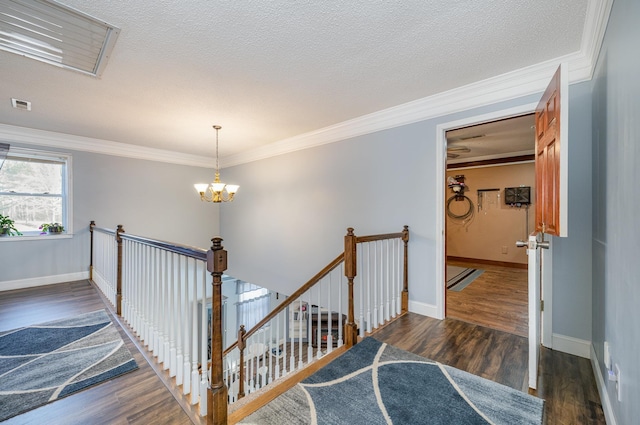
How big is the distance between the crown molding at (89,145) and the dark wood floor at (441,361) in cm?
251

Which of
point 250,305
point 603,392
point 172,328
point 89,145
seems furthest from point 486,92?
point 89,145

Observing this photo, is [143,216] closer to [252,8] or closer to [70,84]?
[70,84]

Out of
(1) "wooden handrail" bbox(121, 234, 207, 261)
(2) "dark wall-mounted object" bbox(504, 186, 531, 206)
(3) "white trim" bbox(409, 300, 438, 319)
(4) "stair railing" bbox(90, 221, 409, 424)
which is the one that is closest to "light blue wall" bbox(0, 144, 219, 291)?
(4) "stair railing" bbox(90, 221, 409, 424)

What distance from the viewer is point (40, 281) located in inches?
159

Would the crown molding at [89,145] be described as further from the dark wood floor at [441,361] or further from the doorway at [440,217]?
the doorway at [440,217]

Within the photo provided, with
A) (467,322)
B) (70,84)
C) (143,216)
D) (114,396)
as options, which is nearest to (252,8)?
(70,84)

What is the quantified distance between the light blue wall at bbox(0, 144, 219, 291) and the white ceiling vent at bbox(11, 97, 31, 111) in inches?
48.1

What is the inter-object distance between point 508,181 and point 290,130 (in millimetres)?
4758

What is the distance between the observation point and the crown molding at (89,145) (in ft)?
12.5

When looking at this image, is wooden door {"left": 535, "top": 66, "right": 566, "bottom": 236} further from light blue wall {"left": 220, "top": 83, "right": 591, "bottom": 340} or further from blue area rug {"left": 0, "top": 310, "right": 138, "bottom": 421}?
blue area rug {"left": 0, "top": 310, "right": 138, "bottom": 421}

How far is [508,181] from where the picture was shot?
5566 mm

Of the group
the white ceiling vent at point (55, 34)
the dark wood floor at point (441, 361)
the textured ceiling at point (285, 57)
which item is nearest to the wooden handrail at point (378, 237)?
the dark wood floor at point (441, 361)

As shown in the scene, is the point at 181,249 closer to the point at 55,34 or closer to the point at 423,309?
the point at 55,34

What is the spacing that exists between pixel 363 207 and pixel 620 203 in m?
2.39
